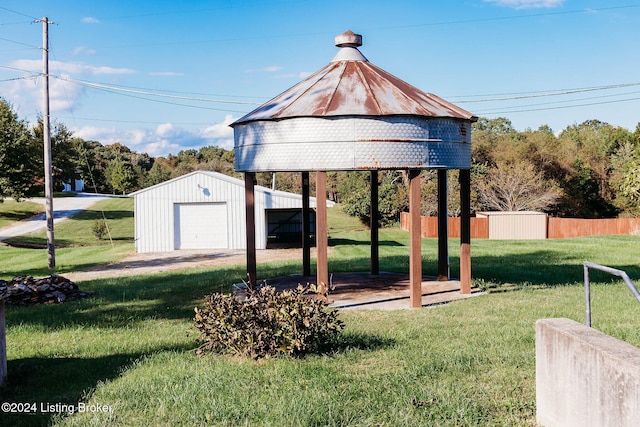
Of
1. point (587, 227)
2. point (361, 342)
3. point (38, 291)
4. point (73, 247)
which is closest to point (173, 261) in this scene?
point (38, 291)

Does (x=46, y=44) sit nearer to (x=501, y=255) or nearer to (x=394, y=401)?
(x=501, y=255)

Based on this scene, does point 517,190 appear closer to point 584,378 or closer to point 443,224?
point 443,224

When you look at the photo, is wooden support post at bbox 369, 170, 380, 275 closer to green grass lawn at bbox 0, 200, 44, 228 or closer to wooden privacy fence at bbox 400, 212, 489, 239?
wooden privacy fence at bbox 400, 212, 489, 239

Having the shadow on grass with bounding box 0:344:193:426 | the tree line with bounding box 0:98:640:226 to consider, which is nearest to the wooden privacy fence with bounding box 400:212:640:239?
the tree line with bounding box 0:98:640:226

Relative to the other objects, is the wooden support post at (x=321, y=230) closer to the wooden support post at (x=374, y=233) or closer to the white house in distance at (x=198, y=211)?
the wooden support post at (x=374, y=233)

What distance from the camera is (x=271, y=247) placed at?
3266cm

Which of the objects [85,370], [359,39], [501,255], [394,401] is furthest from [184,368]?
[501,255]

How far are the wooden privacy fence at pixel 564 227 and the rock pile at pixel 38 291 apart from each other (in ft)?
91.8

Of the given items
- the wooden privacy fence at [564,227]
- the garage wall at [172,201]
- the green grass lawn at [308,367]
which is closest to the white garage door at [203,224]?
the garage wall at [172,201]

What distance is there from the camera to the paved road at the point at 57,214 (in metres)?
42.4

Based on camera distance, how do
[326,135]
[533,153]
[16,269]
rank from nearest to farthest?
1. [326,135]
2. [16,269]
3. [533,153]

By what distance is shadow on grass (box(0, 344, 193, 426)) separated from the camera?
6363mm

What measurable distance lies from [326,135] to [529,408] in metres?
7.04

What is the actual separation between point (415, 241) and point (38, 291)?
8303 millimetres
